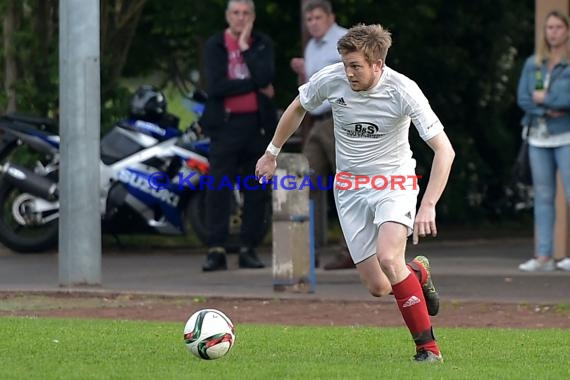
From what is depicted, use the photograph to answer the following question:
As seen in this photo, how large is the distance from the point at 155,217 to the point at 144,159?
1.99 ft

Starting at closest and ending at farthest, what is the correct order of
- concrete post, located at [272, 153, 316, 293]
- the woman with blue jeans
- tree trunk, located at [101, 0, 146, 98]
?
concrete post, located at [272, 153, 316, 293] → the woman with blue jeans → tree trunk, located at [101, 0, 146, 98]

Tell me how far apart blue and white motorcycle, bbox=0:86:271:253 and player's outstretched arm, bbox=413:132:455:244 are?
7.26 m

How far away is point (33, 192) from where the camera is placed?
1559 cm

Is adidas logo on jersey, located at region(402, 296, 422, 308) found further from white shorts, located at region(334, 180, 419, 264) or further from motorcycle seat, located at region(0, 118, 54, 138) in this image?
motorcycle seat, located at region(0, 118, 54, 138)

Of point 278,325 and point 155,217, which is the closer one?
point 278,325

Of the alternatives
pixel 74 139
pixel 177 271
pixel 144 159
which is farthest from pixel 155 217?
pixel 74 139

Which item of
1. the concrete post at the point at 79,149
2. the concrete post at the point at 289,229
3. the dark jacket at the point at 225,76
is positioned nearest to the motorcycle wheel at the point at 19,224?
the dark jacket at the point at 225,76

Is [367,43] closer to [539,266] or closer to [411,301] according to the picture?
[411,301]

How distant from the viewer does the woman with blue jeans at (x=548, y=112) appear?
1350 centimetres

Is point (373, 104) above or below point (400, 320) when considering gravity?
above

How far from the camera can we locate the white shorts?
8.62 metres

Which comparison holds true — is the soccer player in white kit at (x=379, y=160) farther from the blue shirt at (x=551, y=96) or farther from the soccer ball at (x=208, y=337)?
the blue shirt at (x=551, y=96)

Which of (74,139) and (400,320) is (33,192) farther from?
(400,320)

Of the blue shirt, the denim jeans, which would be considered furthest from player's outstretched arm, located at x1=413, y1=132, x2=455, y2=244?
the denim jeans
